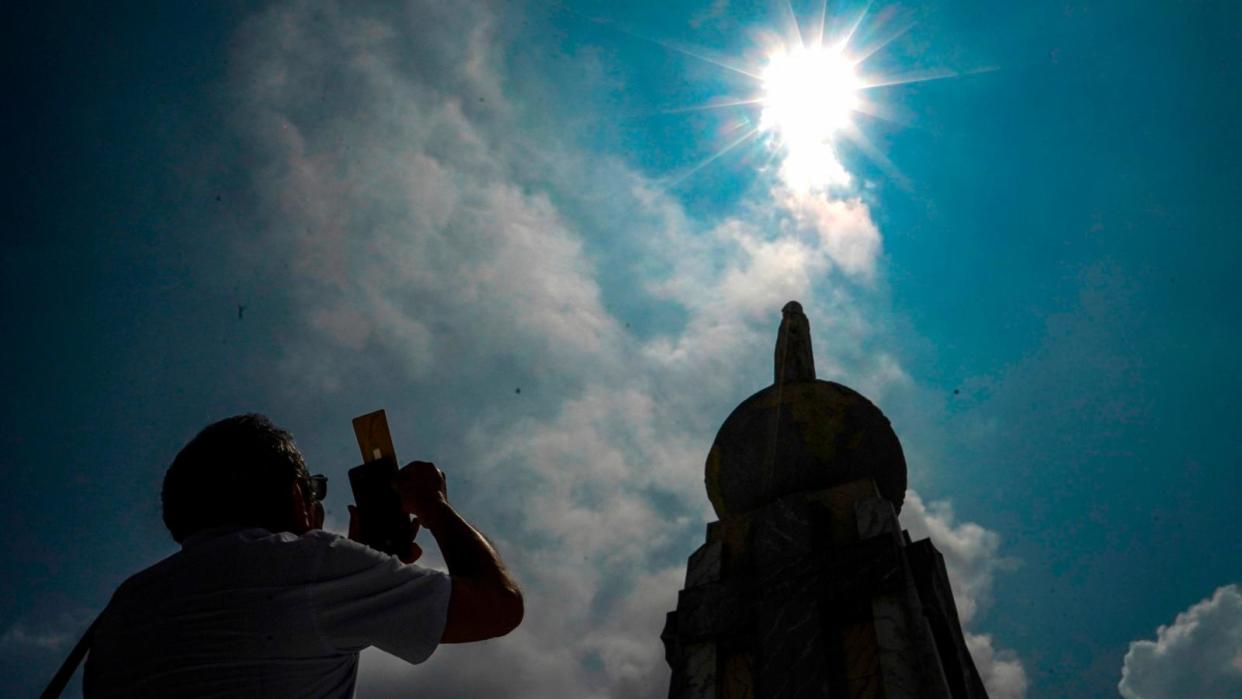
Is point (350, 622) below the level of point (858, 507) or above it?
below

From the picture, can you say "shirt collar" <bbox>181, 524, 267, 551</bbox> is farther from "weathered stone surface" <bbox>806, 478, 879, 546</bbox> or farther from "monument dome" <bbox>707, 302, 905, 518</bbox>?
"monument dome" <bbox>707, 302, 905, 518</bbox>

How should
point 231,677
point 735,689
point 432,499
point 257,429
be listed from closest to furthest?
point 231,677 < point 257,429 < point 432,499 < point 735,689

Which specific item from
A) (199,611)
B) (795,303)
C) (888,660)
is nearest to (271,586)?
(199,611)

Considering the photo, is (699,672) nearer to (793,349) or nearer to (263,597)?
(793,349)

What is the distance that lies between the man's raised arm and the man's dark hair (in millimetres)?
359

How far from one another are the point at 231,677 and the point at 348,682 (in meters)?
0.30

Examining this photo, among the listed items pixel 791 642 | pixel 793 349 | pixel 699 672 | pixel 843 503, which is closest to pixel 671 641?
pixel 699 672

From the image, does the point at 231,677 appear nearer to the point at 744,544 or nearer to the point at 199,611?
the point at 199,611

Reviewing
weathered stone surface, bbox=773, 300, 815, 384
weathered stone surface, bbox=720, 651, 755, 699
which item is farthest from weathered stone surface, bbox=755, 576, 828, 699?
weathered stone surface, bbox=773, 300, 815, 384

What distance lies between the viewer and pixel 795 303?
987 centimetres

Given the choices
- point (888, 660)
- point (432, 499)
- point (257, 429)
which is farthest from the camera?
point (888, 660)

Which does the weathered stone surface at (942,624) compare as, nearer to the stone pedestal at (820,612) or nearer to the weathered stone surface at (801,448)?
the stone pedestal at (820,612)

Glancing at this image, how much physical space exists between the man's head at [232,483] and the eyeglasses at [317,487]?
7cm

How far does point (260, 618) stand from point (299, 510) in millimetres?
378
